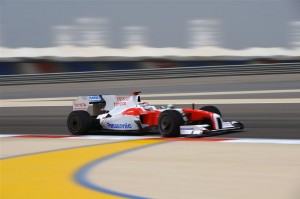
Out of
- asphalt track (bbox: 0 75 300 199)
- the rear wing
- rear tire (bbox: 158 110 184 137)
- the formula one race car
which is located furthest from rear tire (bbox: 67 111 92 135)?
rear tire (bbox: 158 110 184 137)

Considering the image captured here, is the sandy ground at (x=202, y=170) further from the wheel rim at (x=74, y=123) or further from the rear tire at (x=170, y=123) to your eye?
the wheel rim at (x=74, y=123)

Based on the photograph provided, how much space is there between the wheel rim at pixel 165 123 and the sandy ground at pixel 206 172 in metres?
1.15

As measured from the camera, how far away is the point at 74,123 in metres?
9.43

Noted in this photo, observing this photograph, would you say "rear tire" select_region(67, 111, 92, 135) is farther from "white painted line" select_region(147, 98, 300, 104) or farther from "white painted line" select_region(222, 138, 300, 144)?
"white painted line" select_region(147, 98, 300, 104)

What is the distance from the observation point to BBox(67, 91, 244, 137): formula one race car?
8359mm

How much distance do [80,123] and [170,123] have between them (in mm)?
1763

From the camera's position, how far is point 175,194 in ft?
14.1

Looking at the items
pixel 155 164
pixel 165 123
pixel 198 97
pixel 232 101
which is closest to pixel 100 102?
pixel 165 123

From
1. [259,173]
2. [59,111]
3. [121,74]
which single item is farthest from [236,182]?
[121,74]

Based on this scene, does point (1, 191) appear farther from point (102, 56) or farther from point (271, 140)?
point (102, 56)

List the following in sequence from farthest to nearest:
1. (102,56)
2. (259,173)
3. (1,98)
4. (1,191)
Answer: (102,56) < (1,98) < (259,173) < (1,191)

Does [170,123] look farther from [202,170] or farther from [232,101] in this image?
[232,101]

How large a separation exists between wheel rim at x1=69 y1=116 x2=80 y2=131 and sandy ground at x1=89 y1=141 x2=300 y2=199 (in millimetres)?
2525

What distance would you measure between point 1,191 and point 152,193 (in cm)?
127
